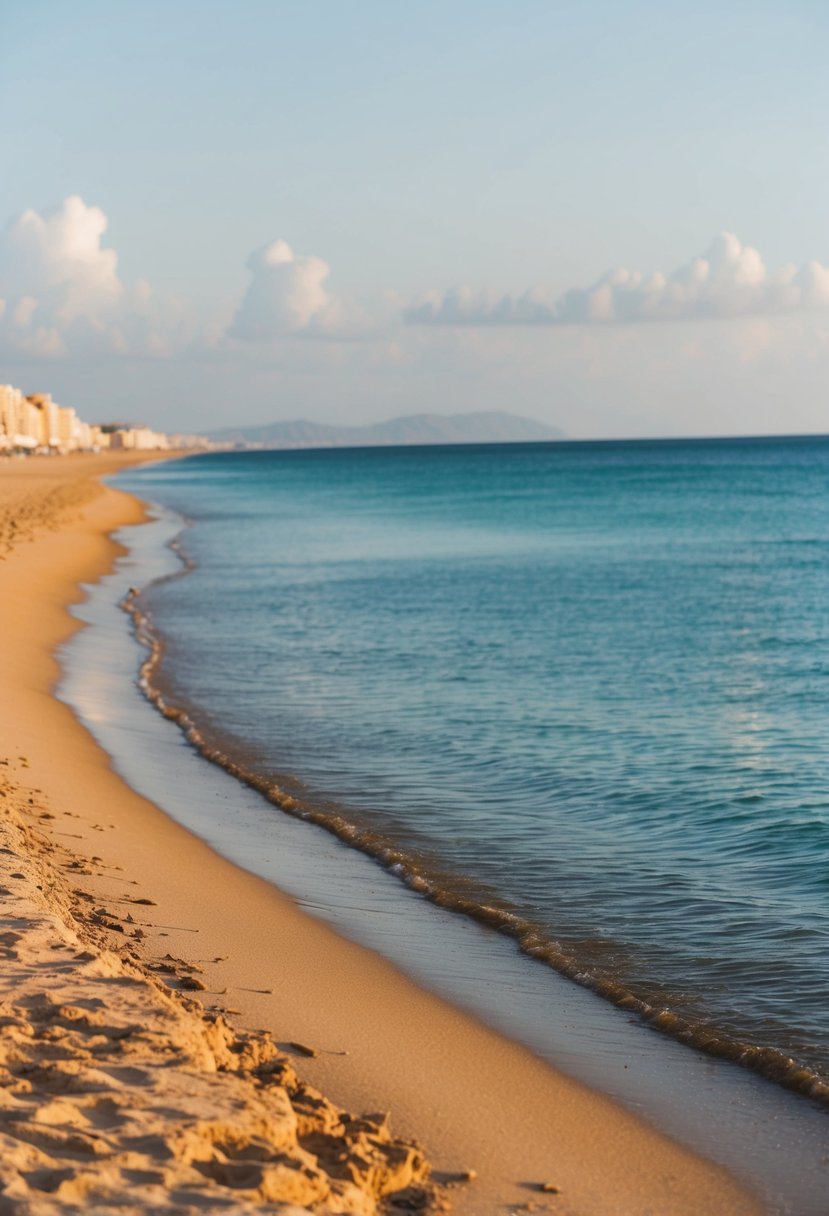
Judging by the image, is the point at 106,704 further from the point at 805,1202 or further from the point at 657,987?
the point at 805,1202

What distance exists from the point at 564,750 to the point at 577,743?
1.27 ft

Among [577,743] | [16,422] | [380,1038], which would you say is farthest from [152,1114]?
[16,422]

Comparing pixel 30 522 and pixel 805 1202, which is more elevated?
pixel 30 522

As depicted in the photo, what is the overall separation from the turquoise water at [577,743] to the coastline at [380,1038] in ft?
4.08

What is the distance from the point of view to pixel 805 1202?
5082mm

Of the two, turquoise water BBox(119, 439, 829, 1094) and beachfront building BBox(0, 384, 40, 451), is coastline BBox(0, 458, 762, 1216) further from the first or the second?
beachfront building BBox(0, 384, 40, 451)

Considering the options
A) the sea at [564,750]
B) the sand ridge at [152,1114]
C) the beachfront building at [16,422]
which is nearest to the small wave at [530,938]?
the sea at [564,750]

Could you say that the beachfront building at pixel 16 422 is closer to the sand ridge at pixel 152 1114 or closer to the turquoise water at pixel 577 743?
the turquoise water at pixel 577 743

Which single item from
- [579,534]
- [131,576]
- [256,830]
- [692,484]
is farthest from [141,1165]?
[692,484]

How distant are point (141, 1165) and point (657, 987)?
4.17 meters

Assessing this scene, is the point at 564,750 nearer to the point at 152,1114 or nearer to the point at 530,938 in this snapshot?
the point at 530,938

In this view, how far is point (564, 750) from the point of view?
45.4 feet

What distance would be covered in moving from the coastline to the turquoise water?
1.24m

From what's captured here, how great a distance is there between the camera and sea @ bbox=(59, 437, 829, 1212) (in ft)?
26.5
